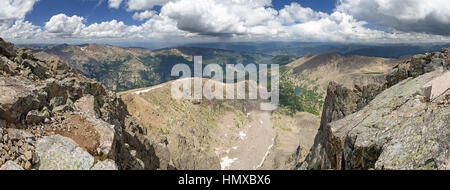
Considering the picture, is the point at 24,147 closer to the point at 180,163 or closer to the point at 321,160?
the point at 321,160

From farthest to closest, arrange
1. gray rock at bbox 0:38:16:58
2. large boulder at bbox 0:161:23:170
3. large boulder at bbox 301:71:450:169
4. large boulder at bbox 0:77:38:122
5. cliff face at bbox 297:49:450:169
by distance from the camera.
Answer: gray rock at bbox 0:38:16:58, large boulder at bbox 0:77:38:122, cliff face at bbox 297:49:450:169, large boulder at bbox 301:71:450:169, large boulder at bbox 0:161:23:170

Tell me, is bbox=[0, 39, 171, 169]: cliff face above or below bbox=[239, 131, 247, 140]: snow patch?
above

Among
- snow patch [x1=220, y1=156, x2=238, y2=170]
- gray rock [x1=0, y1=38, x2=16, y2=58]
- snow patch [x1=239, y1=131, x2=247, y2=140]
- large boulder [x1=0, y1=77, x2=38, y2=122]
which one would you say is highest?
gray rock [x1=0, y1=38, x2=16, y2=58]

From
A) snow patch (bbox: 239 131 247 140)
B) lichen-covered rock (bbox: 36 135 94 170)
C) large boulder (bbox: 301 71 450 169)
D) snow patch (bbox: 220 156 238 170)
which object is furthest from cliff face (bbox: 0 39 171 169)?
snow patch (bbox: 239 131 247 140)

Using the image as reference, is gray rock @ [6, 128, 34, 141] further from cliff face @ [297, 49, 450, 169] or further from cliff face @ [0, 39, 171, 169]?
cliff face @ [297, 49, 450, 169]

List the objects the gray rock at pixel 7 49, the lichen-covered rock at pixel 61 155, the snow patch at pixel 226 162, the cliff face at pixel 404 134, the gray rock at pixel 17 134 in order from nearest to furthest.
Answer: the cliff face at pixel 404 134
the lichen-covered rock at pixel 61 155
the gray rock at pixel 17 134
the gray rock at pixel 7 49
the snow patch at pixel 226 162

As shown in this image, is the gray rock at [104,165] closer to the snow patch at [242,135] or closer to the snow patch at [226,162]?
the snow patch at [226,162]

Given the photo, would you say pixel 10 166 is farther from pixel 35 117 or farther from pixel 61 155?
pixel 35 117

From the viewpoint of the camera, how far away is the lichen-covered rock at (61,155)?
1552cm

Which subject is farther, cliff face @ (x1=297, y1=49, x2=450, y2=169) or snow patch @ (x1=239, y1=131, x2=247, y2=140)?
snow patch @ (x1=239, y1=131, x2=247, y2=140)

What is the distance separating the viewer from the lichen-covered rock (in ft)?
50.9

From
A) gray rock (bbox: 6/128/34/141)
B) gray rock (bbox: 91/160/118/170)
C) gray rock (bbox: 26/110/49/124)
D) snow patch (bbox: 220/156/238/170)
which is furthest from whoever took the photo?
snow patch (bbox: 220/156/238/170)

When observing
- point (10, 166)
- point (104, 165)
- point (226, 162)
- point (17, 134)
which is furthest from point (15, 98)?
point (226, 162)

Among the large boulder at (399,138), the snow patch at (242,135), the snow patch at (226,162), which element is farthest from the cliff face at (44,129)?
the snow patch at (242,135)
